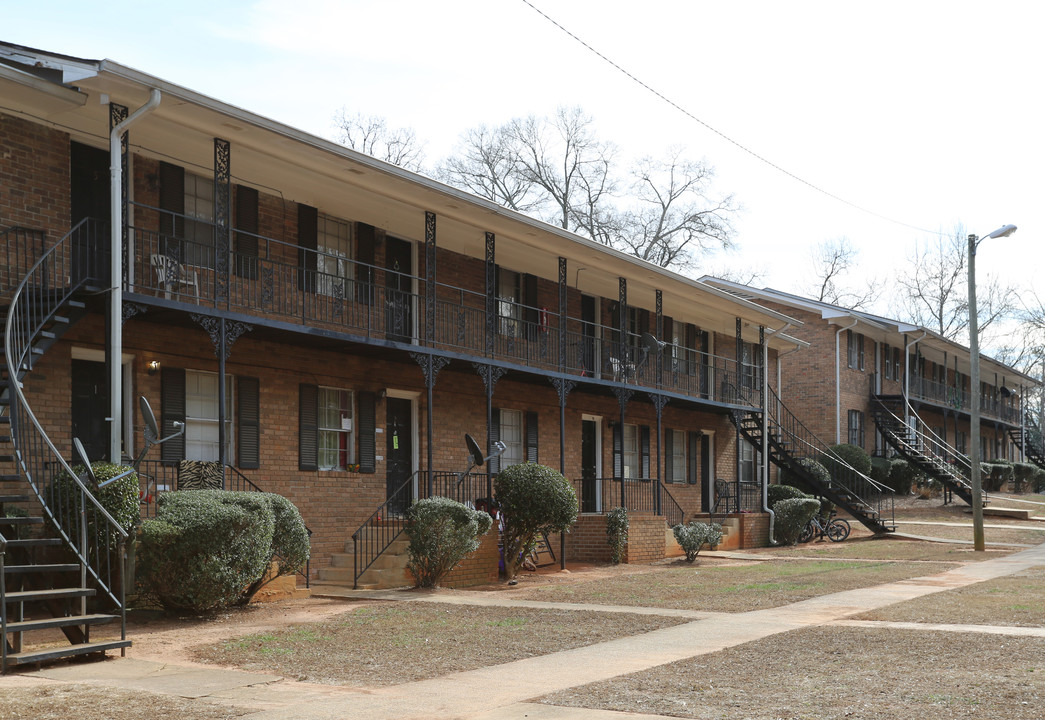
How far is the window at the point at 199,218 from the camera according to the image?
51.2 ft

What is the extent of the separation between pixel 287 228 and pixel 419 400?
4.10 m

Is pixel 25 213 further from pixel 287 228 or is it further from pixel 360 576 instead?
pixel 360 576

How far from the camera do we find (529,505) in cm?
1748

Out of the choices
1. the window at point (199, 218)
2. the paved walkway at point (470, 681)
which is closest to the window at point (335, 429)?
the window at point (199, 218)

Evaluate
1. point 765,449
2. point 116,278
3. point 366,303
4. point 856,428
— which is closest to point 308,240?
point 366,303

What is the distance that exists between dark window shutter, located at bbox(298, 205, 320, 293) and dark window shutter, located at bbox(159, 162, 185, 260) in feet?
7.38

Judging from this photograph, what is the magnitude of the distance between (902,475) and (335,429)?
27.1 meters

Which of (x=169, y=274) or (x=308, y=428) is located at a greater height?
(x=169, y=274)

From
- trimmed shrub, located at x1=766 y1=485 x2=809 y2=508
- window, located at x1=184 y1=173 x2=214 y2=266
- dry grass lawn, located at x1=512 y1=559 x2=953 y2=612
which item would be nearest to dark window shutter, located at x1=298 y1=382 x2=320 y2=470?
window, located at x1=184 y1=173 x2=214 y2=266

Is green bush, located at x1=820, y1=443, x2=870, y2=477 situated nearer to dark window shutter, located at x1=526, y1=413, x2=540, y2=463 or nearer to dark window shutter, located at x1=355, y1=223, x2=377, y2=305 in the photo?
dark window shutter, located at x1=526, y1=413, x2=540, y2=463

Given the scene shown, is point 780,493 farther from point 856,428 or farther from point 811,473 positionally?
point 856,428

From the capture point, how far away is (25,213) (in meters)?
13.5

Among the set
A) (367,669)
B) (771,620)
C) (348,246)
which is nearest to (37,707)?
(367,669)

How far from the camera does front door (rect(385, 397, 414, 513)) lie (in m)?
18.9
